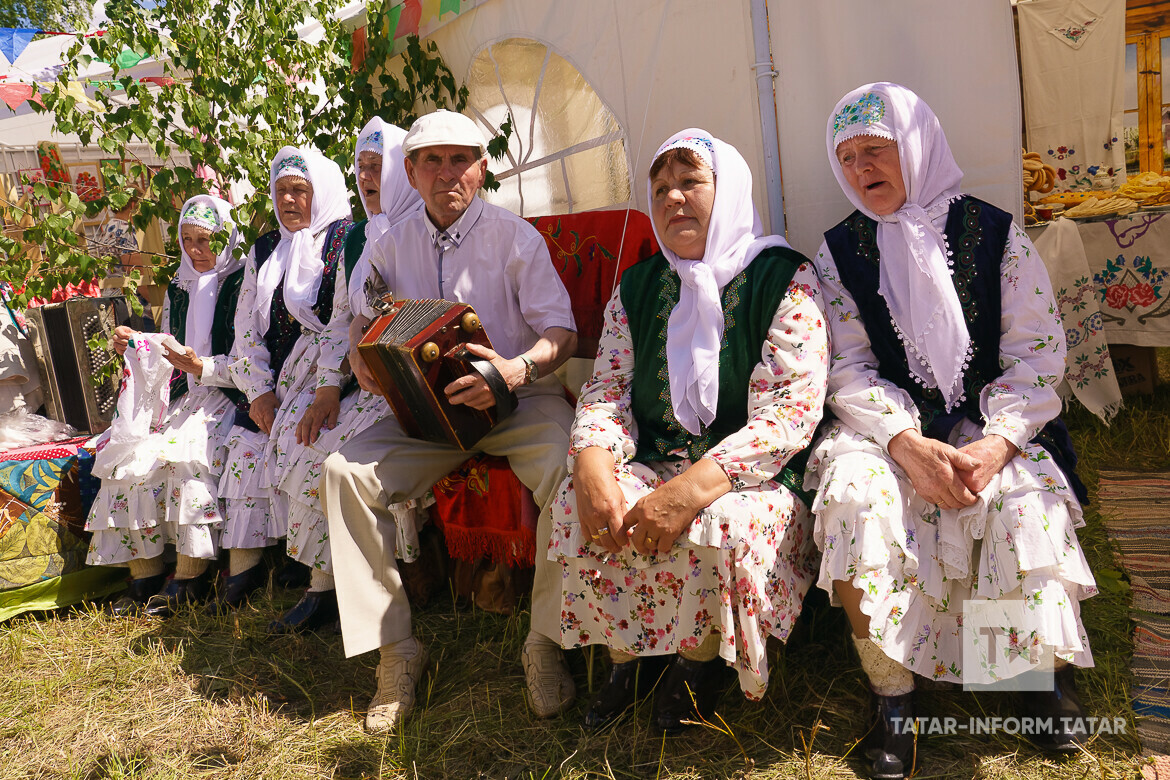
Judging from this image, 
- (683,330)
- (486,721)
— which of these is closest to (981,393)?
(683,330)

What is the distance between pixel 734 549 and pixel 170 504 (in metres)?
2.83

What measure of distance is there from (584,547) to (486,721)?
69 cm

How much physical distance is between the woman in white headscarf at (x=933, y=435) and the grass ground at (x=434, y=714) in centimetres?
16

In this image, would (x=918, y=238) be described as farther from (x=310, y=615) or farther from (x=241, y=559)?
Answer: (x=241, y=559)

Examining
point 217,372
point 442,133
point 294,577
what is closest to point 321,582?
point 294,577

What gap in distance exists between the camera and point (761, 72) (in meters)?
3.23

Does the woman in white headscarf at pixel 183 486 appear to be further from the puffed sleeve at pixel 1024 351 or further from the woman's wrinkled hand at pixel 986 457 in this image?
the puffed sleeve at pixel 1024 351

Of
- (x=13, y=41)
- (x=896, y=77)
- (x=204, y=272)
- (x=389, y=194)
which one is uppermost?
(x=13, y=41)

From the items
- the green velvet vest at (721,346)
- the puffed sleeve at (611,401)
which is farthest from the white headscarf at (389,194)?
the green velvet vest at (721,346)

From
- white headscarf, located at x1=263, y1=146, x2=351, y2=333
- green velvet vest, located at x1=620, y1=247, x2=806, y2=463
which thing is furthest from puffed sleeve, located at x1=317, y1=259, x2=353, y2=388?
green velvet vest, located at x1=620, y1=247, x2=806, y2=463

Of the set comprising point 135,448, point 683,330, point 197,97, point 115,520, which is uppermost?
point 197,97

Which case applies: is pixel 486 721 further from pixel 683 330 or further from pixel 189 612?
pixel 189 612

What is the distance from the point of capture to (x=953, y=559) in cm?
220

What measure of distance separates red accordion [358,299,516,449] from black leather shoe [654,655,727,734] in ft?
3.42
